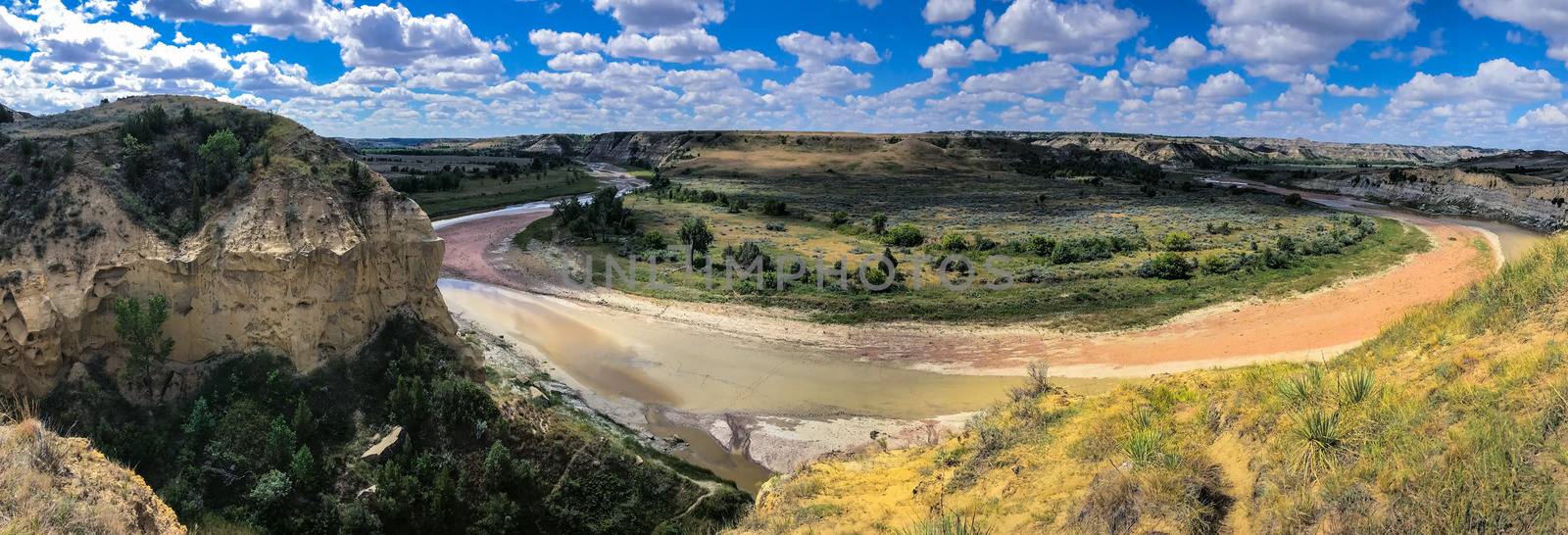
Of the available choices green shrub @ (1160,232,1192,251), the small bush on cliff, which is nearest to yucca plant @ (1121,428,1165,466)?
the small bush on cliff

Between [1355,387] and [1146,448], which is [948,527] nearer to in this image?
[1146,448]

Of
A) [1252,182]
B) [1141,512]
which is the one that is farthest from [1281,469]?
[1252,182]

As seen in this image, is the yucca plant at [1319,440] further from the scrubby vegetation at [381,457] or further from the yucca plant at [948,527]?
the scrubby vegetation at [381,457]

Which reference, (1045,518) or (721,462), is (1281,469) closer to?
(1045,518)

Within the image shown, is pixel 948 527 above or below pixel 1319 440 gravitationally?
below

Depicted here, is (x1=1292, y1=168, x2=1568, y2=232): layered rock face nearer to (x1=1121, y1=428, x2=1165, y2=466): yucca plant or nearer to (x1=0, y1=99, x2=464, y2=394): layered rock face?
(x1=1121, y1=428, x2=1165, y2=466): yucca plant

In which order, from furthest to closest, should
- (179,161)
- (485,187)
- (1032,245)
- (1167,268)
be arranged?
(485,187) < (1032,245) < (1167,268) < (179,161)

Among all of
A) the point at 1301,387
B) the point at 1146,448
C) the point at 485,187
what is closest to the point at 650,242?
the point at 1146,448
